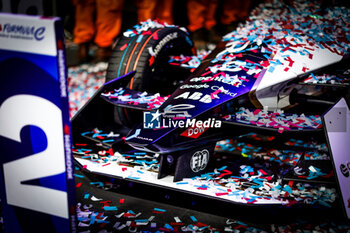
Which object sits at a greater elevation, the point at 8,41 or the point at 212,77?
the point at 8,41

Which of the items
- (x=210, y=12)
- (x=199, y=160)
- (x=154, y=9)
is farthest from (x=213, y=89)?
(x=210, y=12)

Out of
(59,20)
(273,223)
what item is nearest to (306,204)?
(273,223)

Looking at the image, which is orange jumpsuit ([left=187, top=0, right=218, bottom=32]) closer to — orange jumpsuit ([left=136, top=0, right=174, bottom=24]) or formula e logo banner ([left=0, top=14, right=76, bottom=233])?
orange jumpsuit ([left=136, top=0, right=174, bottom=24])

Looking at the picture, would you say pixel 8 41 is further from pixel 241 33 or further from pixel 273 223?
pixel 241 33

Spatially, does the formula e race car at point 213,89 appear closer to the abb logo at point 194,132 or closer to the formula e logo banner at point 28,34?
the abb logo at point 194,132

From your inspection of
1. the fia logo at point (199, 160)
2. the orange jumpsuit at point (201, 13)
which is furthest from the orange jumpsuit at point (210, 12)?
the fia logo at point (199, 160)

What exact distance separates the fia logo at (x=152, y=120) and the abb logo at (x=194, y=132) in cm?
17

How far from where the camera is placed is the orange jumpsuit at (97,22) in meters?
6.02

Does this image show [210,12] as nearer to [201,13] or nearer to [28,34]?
[201,13]

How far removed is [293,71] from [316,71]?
0.19m

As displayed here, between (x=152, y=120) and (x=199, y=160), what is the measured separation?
41cm

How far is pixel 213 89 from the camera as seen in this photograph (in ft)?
9.05

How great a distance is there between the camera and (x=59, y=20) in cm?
161

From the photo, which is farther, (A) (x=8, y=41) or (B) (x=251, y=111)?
(B) (x=251, y=111)
